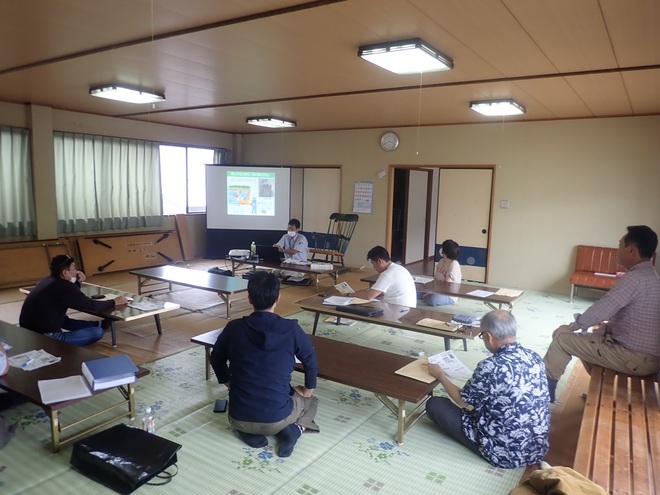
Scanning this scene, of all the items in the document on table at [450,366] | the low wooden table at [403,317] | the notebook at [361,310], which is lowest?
the document on table at [450,366]

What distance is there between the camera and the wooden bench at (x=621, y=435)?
1814 millimetres

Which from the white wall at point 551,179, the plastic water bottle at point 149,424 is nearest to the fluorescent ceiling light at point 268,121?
the white wall at point 551,179

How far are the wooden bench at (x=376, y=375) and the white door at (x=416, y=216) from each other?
589 centimetres

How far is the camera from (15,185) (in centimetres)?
626

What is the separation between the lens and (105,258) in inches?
284

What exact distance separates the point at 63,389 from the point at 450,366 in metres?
2.13

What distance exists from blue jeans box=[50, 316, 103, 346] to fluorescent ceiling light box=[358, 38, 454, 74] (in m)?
3.17

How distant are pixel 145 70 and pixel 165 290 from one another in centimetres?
297

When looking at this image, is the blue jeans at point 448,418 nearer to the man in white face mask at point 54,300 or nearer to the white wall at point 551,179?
the man in white face mask at point 54,300

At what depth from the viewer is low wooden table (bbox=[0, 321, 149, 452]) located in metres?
2.31

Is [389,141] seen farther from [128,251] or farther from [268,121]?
[128,251]

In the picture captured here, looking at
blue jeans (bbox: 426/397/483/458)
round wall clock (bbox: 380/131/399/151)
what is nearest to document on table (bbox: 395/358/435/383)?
blue jeans (bbox: 426/397/483/458)

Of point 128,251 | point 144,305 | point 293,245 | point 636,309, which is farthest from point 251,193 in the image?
point 636,309

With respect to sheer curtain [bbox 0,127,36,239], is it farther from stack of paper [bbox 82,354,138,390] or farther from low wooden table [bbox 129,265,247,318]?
stack of paper [bbox 82,354,138,390]
